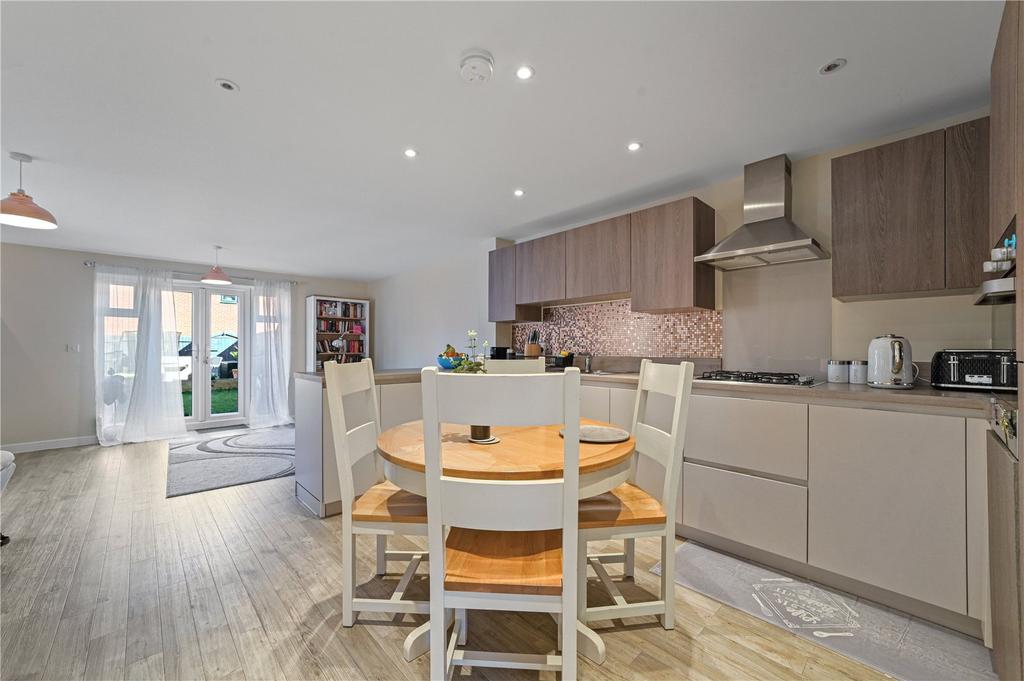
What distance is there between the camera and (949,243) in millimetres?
2010

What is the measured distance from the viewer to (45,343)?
16.2ft

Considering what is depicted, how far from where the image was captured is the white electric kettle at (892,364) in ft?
6.95

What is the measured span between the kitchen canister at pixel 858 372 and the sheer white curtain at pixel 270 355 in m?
6.95

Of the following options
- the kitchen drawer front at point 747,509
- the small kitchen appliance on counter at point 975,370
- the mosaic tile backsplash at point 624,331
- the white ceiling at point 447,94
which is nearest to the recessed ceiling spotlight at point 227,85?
the white ceiling at point 447,94

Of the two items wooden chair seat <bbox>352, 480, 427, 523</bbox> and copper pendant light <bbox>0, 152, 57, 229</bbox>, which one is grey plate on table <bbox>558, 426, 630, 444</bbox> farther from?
copper pendant light <bbox>0, 152, 57, 229</bbox>

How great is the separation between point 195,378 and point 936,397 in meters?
7.74

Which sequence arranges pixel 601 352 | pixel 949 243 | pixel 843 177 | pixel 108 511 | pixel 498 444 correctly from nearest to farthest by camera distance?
pixel 498 444, pixel 949 243, pixel 843 177, pixel 108 511, pixel 601 352

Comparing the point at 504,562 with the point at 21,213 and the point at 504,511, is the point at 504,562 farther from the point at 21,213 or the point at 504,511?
the point at 21,213

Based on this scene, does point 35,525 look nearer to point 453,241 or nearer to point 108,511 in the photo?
point 108,511

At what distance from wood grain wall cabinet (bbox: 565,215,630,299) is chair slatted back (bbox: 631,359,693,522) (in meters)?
1.52

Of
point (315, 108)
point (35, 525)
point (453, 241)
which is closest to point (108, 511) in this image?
point (35, 525)

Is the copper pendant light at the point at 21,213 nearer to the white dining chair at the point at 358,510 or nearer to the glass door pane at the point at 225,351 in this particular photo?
the white dining chair at the point at 358,510

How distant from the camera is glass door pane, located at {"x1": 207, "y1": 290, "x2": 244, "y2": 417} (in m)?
6.27

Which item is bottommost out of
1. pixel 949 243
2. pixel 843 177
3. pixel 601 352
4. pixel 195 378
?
pixel 195 378
